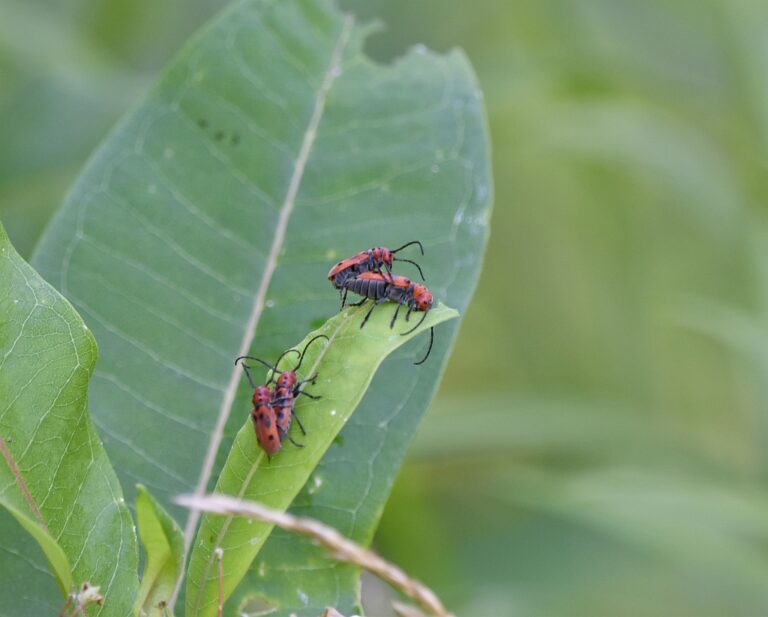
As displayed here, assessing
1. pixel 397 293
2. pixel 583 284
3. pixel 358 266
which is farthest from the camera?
pixel 583 284

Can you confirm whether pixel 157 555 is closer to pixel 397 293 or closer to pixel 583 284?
pixel 397 293

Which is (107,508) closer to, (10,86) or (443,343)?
(443,343)

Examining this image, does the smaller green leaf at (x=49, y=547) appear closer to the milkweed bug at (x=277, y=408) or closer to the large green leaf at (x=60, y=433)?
the large green leaf at (x=60, y=433)

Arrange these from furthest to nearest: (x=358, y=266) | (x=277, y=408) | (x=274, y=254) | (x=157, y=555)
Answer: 1. (x=274, y=254)
2. (x=358, y=266)
3. (x=277, y=408)
4. (x=157, y=555)

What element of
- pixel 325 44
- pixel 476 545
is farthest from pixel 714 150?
pixel 325 44

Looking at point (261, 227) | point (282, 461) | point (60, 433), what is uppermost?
point (261, 227)

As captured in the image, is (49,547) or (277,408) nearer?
(49,547)

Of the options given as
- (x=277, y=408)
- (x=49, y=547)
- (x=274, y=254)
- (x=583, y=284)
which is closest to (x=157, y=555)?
(x=49, y=547)

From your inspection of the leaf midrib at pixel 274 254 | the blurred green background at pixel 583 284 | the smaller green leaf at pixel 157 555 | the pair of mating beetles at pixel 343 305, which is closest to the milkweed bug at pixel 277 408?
the pair of mating beetles at pixel 343 305
